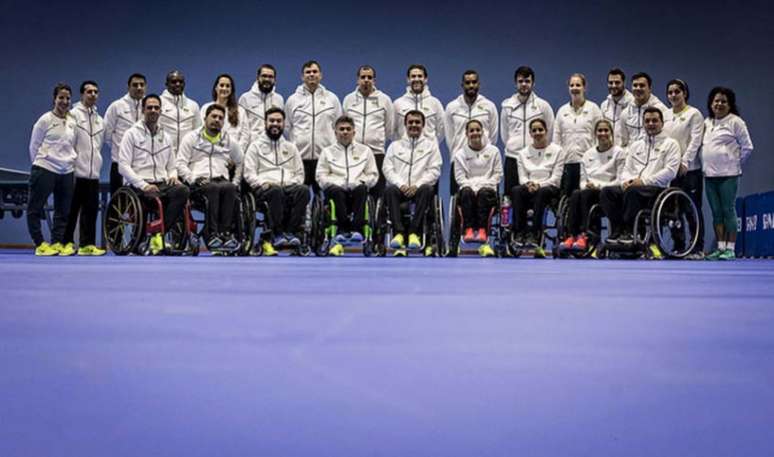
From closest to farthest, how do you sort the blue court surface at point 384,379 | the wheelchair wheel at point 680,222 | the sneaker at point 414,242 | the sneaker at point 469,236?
the blue court surface at point 384,379 < the wheelchair wheel at point 680,222 < the sneaker at point 414,242 < the sneaker at point 469,236

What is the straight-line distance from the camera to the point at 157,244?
4836 mm

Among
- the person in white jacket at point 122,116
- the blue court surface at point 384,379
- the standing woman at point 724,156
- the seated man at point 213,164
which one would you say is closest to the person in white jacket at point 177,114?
the person in white jacket at point 122,116

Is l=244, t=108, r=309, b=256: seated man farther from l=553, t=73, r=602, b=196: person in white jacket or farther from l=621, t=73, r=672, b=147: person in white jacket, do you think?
l=621, t=73, r=672, b=147: person in white jacket

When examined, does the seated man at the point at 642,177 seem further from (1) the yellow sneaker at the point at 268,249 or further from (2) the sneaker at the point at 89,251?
(2) the sneaker at the point at 89,251

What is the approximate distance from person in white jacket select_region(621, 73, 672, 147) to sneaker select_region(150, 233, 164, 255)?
A: 2783 millimetres

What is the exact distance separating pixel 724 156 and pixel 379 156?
80.4 inches

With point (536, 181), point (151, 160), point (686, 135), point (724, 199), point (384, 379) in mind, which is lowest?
point (384, 379)

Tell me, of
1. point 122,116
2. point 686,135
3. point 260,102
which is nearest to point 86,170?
point 122,116

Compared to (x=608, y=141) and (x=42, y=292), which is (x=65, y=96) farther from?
(x=42, y=292)

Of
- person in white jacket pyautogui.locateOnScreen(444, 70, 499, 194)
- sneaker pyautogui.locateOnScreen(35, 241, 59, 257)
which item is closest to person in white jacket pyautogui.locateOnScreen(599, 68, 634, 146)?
person in white jacket pyautogui.locateOnScreen(444, 70, 499, 194)

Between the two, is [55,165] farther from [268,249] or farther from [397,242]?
[397,242]

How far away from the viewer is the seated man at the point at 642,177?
4.66 metres

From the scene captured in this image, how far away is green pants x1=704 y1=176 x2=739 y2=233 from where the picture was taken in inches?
195

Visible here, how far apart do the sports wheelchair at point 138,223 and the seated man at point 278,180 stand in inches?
17.5
